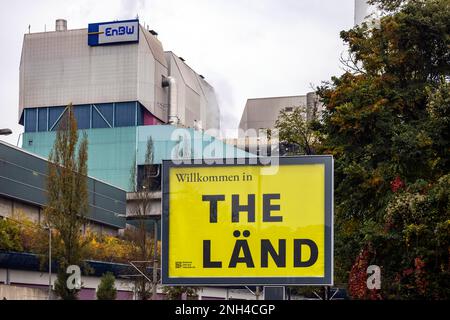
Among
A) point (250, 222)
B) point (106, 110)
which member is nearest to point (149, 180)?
point (106, 110)

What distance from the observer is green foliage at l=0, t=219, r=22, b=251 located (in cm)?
5009

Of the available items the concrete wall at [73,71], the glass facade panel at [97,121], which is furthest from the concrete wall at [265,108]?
the glass facade panel at [97,121]

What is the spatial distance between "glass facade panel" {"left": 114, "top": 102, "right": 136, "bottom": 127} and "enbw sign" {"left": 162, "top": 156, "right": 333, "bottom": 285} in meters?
96.5

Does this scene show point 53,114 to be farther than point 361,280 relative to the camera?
Yes

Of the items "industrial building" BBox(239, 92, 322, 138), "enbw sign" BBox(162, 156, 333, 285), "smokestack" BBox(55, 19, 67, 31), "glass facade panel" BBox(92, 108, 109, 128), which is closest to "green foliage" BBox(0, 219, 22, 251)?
"enbw sign" BBox(162, 156, 333, 285)

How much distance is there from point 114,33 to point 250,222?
100 meters

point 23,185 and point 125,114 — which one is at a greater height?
point 125,114

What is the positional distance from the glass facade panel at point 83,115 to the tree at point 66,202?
47.6m

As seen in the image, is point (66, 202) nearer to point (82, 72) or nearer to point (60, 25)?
point (82, 72)

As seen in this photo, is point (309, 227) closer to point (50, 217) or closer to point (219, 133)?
point (50, 217)

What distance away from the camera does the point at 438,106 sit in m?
23.8

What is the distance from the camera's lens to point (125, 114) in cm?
10762

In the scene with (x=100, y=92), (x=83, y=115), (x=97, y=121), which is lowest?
(x=97, y=121)
